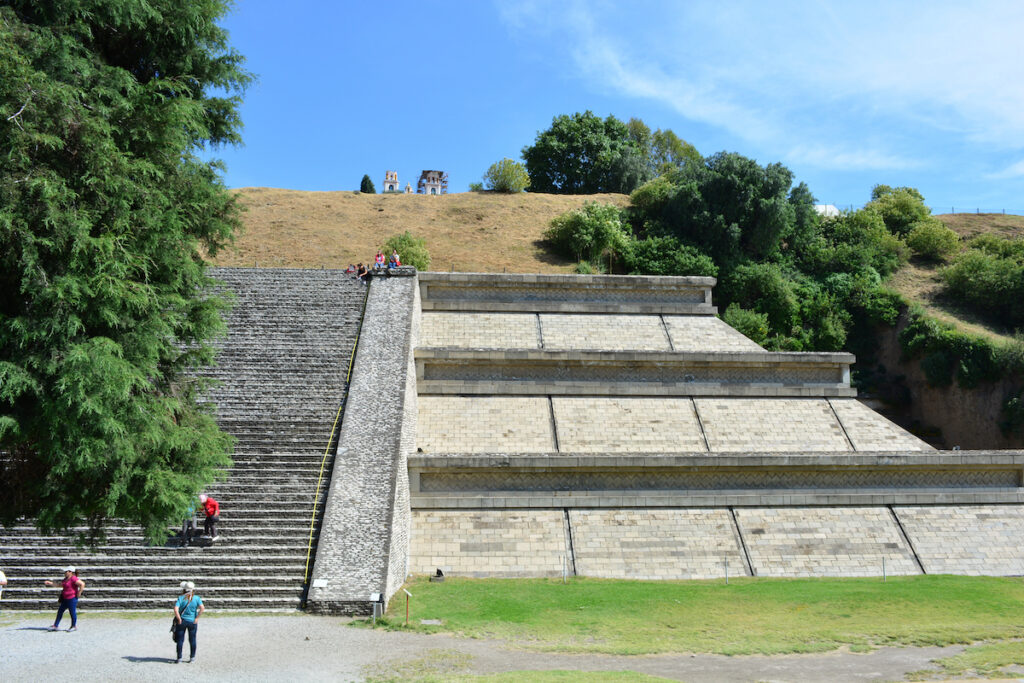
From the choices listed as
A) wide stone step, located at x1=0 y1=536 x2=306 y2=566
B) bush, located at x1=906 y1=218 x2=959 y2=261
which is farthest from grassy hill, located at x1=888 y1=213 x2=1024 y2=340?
wide stone step, located at x1=0 y1=536 x2=306 y2=566

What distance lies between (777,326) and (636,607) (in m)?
20.2

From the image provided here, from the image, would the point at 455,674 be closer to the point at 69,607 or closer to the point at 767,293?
the point at 69,607

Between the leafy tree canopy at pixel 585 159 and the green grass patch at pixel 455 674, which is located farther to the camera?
the leafy tree canopy at pixel 585 159

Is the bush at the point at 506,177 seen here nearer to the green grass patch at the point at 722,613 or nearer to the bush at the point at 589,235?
the bush at the point at 589,235

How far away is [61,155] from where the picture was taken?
8688 millimetres

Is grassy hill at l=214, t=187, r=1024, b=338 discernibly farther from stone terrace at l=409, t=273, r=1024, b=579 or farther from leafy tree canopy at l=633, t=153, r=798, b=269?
stone terrace at l=409, t=273, r=1024, b=579

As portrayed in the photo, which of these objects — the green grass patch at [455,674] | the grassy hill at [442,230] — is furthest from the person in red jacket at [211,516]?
the grassy hill at [442,230]

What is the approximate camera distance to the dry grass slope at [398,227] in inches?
1232

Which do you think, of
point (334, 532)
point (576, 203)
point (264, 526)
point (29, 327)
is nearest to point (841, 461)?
point (334, 532)

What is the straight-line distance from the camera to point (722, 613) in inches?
479

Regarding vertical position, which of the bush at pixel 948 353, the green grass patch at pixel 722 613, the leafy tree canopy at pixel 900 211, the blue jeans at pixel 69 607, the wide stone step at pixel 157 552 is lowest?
the green grass patch at pixel 722 613

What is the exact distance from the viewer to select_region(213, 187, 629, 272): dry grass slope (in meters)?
31.3

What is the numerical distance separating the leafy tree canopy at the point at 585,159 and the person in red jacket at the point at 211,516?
41749 millimetres

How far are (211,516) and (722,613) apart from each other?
8.47 m
